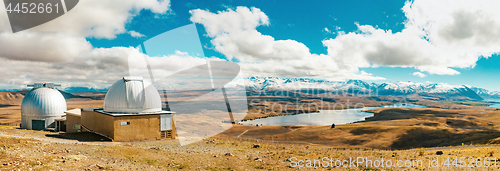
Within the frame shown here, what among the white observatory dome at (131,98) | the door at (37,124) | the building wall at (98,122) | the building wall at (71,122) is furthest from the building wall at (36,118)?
the white observatory dome at (131,98)

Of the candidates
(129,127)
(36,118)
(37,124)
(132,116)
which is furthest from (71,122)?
(132,116)

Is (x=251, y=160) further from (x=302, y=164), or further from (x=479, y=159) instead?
(x=479, y=159)

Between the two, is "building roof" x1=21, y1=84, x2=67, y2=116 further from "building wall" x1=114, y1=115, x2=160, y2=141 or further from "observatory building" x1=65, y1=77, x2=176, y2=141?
"building wall" x1=114, y1=115, x2=160, y2=141

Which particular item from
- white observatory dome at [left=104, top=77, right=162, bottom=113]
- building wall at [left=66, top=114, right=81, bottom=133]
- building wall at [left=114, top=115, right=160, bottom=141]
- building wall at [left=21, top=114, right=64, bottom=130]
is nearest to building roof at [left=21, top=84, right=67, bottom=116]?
building wall at [left=21, top=114, right=64, bottom=130]

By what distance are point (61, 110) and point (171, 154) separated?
28.3m

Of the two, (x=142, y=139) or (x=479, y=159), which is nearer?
(x=479, y=159)

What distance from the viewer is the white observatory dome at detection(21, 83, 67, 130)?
1319 inches

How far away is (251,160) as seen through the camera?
54.0ft

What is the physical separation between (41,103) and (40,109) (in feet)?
2.71

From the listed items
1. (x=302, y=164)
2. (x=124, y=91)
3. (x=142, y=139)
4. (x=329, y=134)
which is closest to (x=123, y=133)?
(x=142, y=139)

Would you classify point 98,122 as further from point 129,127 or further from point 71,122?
point 71,122

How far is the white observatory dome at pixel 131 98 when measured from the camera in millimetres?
26328

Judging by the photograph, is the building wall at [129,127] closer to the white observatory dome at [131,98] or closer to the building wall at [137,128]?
the building wall at [137,128]

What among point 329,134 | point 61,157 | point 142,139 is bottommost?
point 329,134
